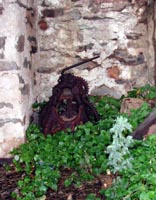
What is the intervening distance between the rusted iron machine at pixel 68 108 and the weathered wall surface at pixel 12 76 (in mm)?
195

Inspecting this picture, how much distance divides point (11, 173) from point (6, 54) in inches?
35.2

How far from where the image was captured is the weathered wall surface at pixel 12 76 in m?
2.98

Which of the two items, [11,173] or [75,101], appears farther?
[75,101]

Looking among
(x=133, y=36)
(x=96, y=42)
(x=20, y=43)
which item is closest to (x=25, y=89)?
(x=20, y=43)

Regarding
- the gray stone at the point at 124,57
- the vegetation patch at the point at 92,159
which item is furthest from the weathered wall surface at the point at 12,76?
the gray stone at the point at 124,57

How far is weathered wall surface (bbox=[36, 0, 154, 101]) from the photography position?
145 inches

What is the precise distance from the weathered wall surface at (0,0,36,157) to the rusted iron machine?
7.7 inches

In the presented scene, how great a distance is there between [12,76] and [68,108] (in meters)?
0.54

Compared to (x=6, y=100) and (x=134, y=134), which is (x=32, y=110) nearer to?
(x=6, y=100)

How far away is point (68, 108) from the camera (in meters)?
3.26

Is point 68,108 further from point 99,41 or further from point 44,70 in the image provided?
point 99,41

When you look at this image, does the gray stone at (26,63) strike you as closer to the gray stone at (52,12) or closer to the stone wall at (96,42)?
the stone wall at (96,42)

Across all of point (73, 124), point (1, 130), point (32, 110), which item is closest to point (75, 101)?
point (73, 124)

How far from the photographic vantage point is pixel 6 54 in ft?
9.87
